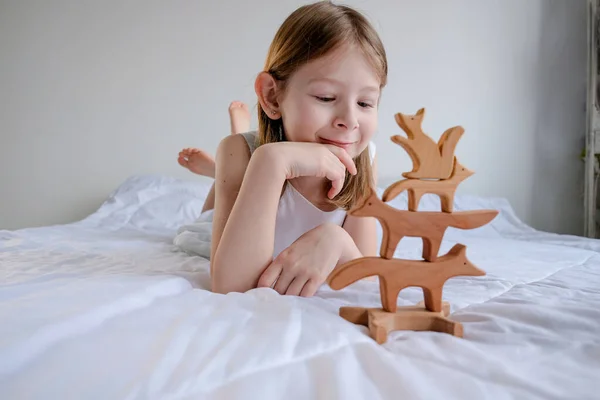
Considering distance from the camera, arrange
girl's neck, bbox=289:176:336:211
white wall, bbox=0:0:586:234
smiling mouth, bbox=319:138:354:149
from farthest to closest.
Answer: white wall, bbox=0:0:586:234
girl's neck, bbox=289:176:336:211
smiling mouth, bbox=319:138:354:149

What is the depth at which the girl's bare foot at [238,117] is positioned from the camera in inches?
69.1

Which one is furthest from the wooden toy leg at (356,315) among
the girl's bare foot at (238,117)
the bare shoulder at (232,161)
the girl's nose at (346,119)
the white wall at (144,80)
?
the white wall at (144,80)

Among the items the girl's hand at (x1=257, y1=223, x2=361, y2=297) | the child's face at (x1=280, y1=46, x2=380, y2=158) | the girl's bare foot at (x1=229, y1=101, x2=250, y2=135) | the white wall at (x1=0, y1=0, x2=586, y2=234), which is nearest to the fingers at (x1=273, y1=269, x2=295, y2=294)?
the girl's hand at (x1=257, y1=223, x2=361, y2=297)

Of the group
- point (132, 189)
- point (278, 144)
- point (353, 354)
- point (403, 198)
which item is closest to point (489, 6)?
point (403, 198)

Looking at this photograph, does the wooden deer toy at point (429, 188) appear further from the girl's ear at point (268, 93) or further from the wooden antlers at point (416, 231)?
the girl's ear at point (268, 93)

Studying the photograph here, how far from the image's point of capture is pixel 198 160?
167 cm

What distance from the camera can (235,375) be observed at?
42cm

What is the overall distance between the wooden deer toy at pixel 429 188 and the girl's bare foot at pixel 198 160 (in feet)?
3.78

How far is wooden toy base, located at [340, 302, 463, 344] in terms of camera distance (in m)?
0.58

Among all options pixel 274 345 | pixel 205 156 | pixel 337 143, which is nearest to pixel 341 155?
pixel 337 143

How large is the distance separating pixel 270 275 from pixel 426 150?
1.12 ft

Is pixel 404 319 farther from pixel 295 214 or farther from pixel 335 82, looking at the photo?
pixel 295 214

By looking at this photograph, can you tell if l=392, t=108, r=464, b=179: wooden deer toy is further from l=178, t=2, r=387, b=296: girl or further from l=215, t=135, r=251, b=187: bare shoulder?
l=215, t=135, r=251, b=187: bare shoulder

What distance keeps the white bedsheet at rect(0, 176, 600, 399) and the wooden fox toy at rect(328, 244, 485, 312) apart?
5 centimetres
